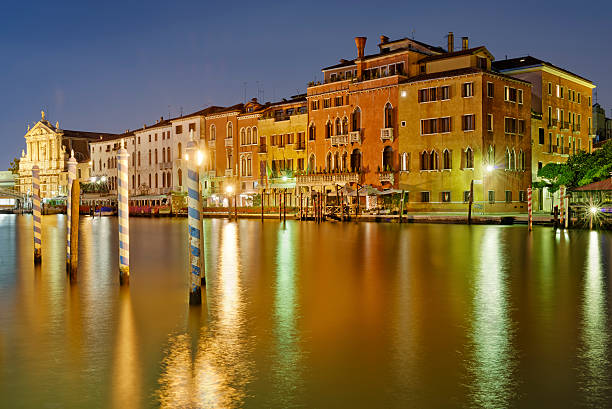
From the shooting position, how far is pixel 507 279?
1224cm

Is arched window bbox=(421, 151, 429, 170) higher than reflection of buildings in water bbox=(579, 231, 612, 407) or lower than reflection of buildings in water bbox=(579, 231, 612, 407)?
higher

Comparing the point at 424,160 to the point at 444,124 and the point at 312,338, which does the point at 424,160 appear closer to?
the point at 444,124

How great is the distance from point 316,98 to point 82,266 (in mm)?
44829

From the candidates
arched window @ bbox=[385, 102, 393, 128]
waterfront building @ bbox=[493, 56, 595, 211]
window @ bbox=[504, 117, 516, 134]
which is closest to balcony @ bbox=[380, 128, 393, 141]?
arched window @ bbox=[385, 102, 393, 128]

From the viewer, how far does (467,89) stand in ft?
155

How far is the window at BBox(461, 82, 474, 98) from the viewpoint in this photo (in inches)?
1845

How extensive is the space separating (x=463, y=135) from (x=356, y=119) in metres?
10.8

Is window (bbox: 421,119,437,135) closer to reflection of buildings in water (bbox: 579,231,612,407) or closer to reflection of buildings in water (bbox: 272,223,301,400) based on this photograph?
reflection of buildings in water (bbox: 272,223,301,400)

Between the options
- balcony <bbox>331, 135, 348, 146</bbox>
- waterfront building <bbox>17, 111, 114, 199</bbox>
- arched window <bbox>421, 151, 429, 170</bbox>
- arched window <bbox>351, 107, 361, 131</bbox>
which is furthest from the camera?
waterfront building <bbox>17, 111, 114, 199</bbox>

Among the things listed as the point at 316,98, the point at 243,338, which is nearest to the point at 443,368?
the point at 243,338

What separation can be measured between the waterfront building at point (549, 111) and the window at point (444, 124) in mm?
8476

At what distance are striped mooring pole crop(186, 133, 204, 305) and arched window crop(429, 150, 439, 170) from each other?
135 ft

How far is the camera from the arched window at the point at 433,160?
49.3 meters

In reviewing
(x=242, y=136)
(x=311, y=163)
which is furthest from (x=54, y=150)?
(x=311, y=163)
